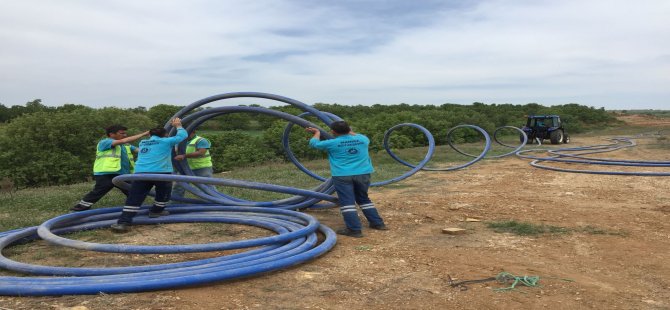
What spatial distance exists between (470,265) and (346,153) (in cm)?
207

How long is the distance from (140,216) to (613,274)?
5.53 metres

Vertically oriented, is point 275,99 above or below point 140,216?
above


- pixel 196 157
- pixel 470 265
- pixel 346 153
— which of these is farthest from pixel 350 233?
pixel 196 157

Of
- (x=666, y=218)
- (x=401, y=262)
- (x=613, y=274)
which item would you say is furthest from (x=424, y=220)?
(x=666, y=218)

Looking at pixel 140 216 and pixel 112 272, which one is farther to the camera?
pixel 140 216

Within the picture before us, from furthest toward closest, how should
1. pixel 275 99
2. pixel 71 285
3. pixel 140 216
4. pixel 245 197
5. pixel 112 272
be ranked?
pixel 245 197 < pixel 275 99 < pixel 140 216 < pixel 112 272 < pixel 71 285

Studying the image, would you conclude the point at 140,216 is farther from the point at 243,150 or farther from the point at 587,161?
the point at 243,150

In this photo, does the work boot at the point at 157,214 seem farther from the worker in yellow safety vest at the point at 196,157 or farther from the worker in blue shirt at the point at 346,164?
the worker in blue shirt at the point at 346,164

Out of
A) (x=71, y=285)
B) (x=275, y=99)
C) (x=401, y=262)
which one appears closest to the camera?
(x=71, y=285)

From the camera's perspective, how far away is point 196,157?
7676 millimetres

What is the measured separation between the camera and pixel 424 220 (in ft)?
22.2

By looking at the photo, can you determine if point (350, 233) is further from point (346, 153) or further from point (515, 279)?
point (515, 279)

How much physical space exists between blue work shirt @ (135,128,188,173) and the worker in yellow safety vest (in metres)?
1.30

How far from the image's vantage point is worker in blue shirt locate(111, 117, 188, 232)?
5.91 meters
